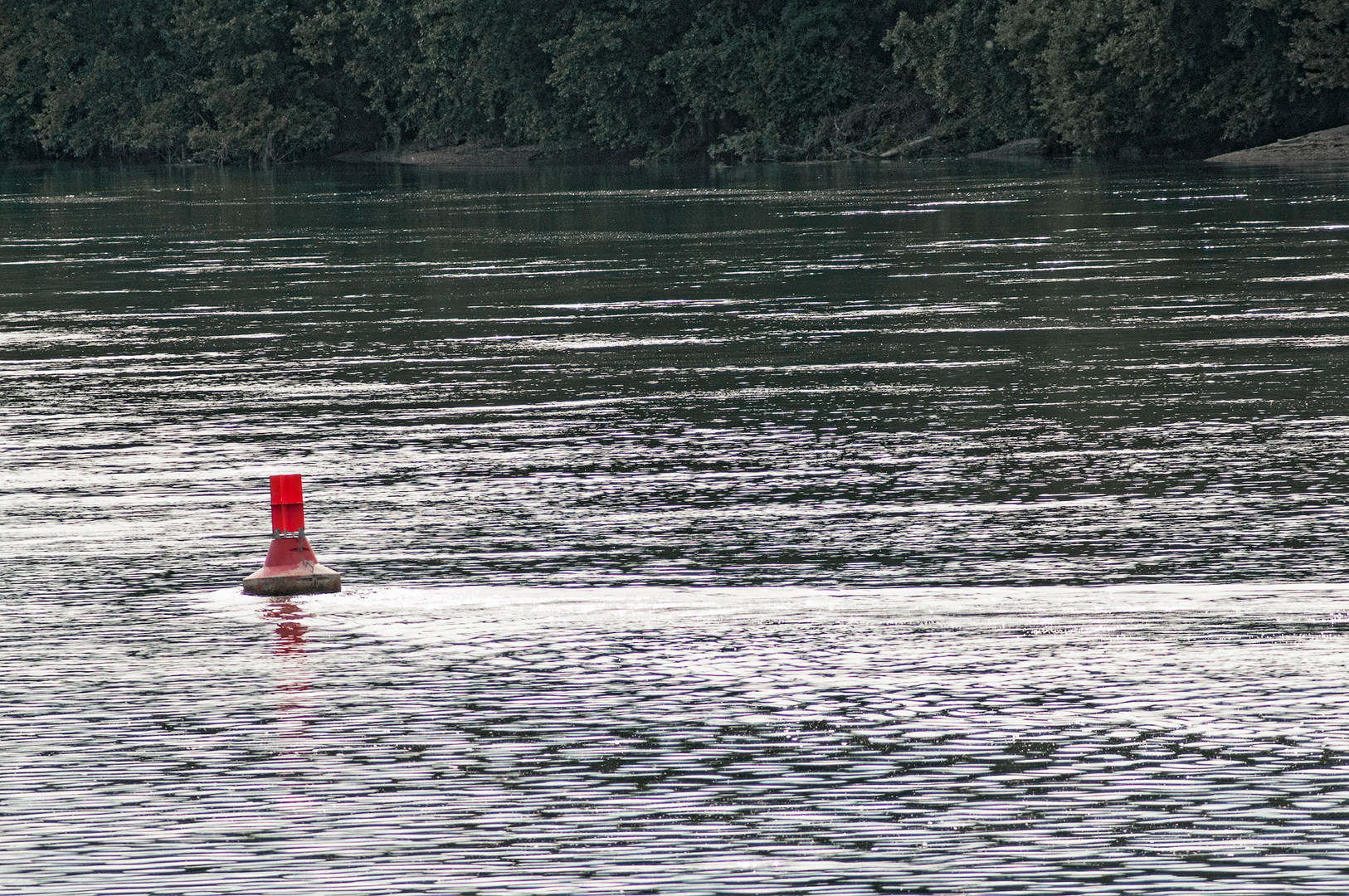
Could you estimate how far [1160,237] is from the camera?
1126 inches

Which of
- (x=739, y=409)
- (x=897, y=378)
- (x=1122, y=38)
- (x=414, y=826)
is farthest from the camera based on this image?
(x=1122, y=38)

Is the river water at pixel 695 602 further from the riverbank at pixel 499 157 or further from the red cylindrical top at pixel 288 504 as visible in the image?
the riverbank at pixel 499 157

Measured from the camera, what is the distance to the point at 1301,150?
56.3 metres

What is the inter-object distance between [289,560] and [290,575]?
0.23 feet

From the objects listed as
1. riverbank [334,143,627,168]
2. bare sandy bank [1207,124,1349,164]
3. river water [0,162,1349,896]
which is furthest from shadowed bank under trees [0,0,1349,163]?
river water [0,162,1349,896]

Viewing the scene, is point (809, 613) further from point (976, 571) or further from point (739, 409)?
point (739, 409)

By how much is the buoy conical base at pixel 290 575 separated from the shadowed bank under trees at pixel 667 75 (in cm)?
5052

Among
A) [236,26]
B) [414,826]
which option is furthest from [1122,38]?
[414,826]

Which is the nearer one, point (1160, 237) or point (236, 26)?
point (1160, 237)

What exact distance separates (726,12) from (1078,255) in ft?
168

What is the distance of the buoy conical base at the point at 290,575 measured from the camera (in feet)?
30.0

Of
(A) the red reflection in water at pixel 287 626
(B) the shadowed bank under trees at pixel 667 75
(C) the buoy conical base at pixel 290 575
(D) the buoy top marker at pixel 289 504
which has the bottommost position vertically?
(A) the red reflection in water at pixel 287 626

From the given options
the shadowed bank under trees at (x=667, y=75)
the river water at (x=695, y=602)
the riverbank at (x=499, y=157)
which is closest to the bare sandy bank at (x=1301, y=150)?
the shadowed bank under trees at (x=667, y=75)

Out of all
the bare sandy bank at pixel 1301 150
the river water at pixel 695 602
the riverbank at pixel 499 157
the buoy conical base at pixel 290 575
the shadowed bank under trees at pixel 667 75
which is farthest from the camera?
the riverbank at pixel 499 157
